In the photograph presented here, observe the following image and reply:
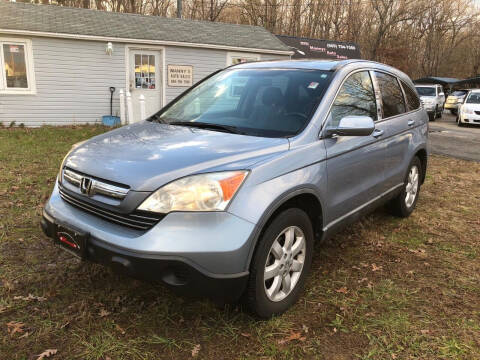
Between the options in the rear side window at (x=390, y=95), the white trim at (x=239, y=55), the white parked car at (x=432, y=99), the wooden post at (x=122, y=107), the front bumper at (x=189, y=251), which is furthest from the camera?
the white parked car at (x=432, y=99)

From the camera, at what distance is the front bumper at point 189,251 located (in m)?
2.18

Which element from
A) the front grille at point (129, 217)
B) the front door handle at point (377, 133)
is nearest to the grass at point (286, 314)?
the front grille at point (129, 217)

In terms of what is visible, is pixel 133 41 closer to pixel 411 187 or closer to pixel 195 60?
pixel 195 60

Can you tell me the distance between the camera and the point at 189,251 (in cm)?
217

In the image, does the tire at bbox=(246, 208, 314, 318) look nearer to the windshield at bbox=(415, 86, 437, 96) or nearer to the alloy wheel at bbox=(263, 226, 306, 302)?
the alloy wheel at bbox=(263, 226, 306, 302)

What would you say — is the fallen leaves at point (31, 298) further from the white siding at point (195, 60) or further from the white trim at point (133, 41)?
the white siding at point (195, 60)

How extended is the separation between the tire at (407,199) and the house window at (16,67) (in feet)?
36.3

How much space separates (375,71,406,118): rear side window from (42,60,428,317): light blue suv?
0.10m

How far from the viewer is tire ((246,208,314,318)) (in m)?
2.44

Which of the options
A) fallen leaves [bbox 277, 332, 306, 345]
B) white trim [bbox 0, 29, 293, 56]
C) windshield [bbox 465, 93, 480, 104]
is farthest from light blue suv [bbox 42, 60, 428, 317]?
windshield [bbox 465, 93, 480, 104]

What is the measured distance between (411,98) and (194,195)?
360 centimetres

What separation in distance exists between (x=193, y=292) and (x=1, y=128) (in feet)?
36.8

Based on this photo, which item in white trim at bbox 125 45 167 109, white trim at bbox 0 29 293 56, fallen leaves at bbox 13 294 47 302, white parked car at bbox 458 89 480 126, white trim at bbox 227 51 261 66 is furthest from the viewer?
white parked car at bbox 458 89 480 126

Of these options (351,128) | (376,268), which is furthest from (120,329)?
(376,268)
